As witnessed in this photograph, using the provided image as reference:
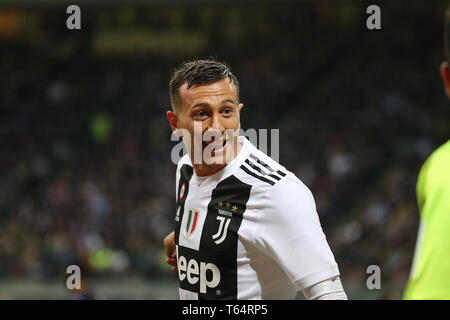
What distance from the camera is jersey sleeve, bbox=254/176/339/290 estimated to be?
2531 mm

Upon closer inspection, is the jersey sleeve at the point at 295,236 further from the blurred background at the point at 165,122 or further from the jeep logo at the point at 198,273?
the blurred background at the point at 165,122

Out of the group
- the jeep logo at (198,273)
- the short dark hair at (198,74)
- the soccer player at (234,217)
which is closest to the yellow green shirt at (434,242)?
the soccer player at (234,217)

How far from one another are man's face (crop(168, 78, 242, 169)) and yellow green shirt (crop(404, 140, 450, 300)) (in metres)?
1.56

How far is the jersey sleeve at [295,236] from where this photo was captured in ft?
8.30

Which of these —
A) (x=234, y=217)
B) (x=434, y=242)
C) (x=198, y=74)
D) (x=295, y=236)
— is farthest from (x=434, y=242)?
(x=198, y=74)

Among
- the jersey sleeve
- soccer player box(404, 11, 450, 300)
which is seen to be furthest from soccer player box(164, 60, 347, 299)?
soccer player box(404, 11, 450, 300)

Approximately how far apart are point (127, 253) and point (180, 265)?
10.7 metres

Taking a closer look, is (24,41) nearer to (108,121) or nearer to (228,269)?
(108,121)

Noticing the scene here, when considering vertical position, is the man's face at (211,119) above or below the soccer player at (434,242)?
above

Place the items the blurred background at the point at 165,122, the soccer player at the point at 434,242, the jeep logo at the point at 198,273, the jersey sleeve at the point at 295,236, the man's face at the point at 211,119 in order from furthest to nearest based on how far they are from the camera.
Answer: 1. the blurred background at the point at 165,122
2. the man's face at the point at 211,119
3. the jeep logo at the point at 198,273
4. the jersey sleeve at the point at 295,236
5. the soccer player at the point at 434,242

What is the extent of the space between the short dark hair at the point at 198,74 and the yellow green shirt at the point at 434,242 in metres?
1.71

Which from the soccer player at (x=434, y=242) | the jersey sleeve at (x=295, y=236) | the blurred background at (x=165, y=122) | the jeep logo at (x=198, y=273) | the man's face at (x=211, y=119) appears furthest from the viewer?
the blurred background at (x=165, y=122)

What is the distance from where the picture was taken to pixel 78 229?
14.5 meters

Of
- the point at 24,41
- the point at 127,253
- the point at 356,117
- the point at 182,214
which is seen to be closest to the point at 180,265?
the point at 182,214
